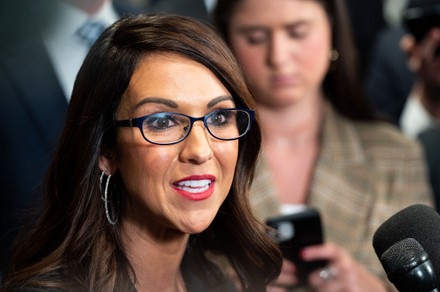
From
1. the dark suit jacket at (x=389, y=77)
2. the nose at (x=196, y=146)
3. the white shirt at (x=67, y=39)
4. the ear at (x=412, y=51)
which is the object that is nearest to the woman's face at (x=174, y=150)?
the nose at (x=196, y=146)

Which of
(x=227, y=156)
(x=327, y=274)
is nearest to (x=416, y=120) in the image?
(x=327, y=274)

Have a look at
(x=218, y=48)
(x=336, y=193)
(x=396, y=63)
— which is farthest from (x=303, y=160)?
(x=218, y=48)

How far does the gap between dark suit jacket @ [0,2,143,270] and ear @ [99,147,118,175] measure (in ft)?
1.10

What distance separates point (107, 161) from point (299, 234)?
25.8 inches

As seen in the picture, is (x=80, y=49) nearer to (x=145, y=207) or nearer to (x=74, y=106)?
(x=74, y=106)

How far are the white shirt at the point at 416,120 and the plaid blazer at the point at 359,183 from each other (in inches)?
11.5

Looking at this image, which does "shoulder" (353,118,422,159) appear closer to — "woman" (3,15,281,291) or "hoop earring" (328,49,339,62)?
"hoop earring" (328,49,339,62)

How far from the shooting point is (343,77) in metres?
2.39

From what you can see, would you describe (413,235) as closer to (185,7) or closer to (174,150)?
(174,150)

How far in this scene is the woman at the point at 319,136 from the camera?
7.06ft

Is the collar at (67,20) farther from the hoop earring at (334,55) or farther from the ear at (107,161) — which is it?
the hoop earring at (334,55)

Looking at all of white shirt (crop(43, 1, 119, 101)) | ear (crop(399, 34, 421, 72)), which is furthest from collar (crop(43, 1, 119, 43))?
ear (crop(399, 34, 421, 72))

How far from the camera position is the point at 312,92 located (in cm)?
231

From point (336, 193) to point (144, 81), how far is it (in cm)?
101
